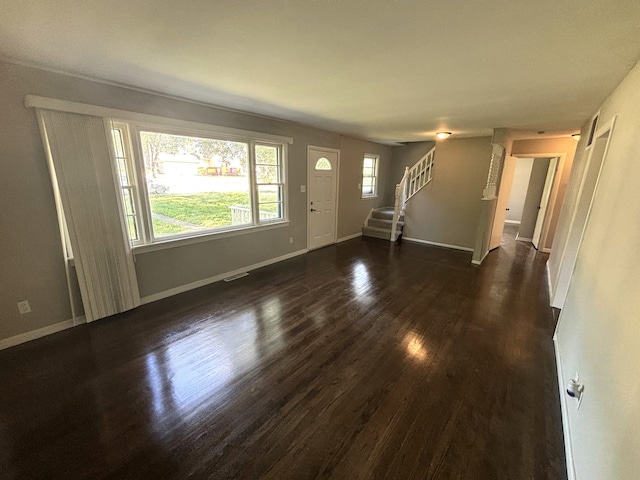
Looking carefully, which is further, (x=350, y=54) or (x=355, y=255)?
(x=355, y=255)

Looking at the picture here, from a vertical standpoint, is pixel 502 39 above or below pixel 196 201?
above

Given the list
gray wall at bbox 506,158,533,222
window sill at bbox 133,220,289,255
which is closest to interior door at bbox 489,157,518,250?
gray wall at bbox 506,158,533,222

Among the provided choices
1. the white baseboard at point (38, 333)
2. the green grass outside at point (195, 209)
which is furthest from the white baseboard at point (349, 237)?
the white baseboard at point (38, 333)

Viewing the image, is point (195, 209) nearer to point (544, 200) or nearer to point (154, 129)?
point (154, 129)

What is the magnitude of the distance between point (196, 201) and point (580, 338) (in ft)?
13.7

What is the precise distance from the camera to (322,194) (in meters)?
5.59

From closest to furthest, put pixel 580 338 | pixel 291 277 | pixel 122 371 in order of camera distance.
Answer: pixel 580 338 < pixel 122 371 < pixel 291 277

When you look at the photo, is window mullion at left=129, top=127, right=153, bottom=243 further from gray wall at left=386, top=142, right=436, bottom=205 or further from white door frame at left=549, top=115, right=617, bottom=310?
gray wall at left=386, top=142, right=436, bottom=205

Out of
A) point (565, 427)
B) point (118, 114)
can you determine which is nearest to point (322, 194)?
point (118, 114)

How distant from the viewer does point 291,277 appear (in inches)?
162

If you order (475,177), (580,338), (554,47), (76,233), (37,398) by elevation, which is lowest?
(37,398)

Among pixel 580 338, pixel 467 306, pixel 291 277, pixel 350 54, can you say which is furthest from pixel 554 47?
pixel 291 277

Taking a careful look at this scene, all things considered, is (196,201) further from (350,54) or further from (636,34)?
(636,34)

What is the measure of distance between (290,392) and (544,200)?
6.92 m
